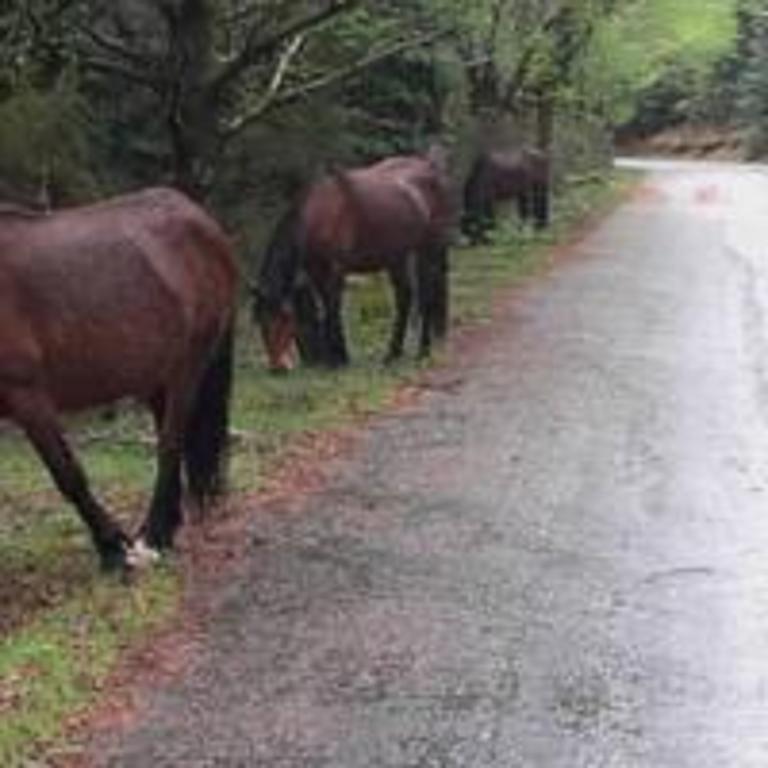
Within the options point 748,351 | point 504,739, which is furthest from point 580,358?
point 504,739

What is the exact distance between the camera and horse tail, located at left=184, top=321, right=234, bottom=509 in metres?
10.7

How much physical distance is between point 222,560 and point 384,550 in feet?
2.58

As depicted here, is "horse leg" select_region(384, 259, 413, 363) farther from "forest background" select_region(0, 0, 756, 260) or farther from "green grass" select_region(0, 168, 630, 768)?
"forest background" select_region(0, 0, 756, 260)

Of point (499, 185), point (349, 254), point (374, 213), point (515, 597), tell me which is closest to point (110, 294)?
point (515, 597)

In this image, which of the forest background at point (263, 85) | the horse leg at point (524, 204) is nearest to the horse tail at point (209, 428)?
the forest background at point (263, 85)

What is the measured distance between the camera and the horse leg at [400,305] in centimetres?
1767

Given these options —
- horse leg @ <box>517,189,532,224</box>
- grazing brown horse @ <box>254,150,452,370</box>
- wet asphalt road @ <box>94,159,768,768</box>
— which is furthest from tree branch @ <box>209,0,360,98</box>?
horse leg @ <box>517,189,532,224</box>

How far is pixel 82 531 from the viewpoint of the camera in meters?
10.5

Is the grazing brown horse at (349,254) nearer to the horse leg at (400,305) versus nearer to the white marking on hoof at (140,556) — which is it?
the horse leg at (400,305)

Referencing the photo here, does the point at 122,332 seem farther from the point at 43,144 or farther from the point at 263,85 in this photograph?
the point at 263,85

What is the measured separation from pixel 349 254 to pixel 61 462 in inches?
338

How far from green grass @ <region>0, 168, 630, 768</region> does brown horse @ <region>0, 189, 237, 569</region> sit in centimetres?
40

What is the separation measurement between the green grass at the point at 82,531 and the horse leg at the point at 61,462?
16 cm

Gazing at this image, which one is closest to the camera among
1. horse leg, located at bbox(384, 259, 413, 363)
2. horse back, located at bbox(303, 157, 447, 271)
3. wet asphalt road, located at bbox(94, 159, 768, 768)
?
wet asphalt road, located at bbox(94, 159, 768, 768)
